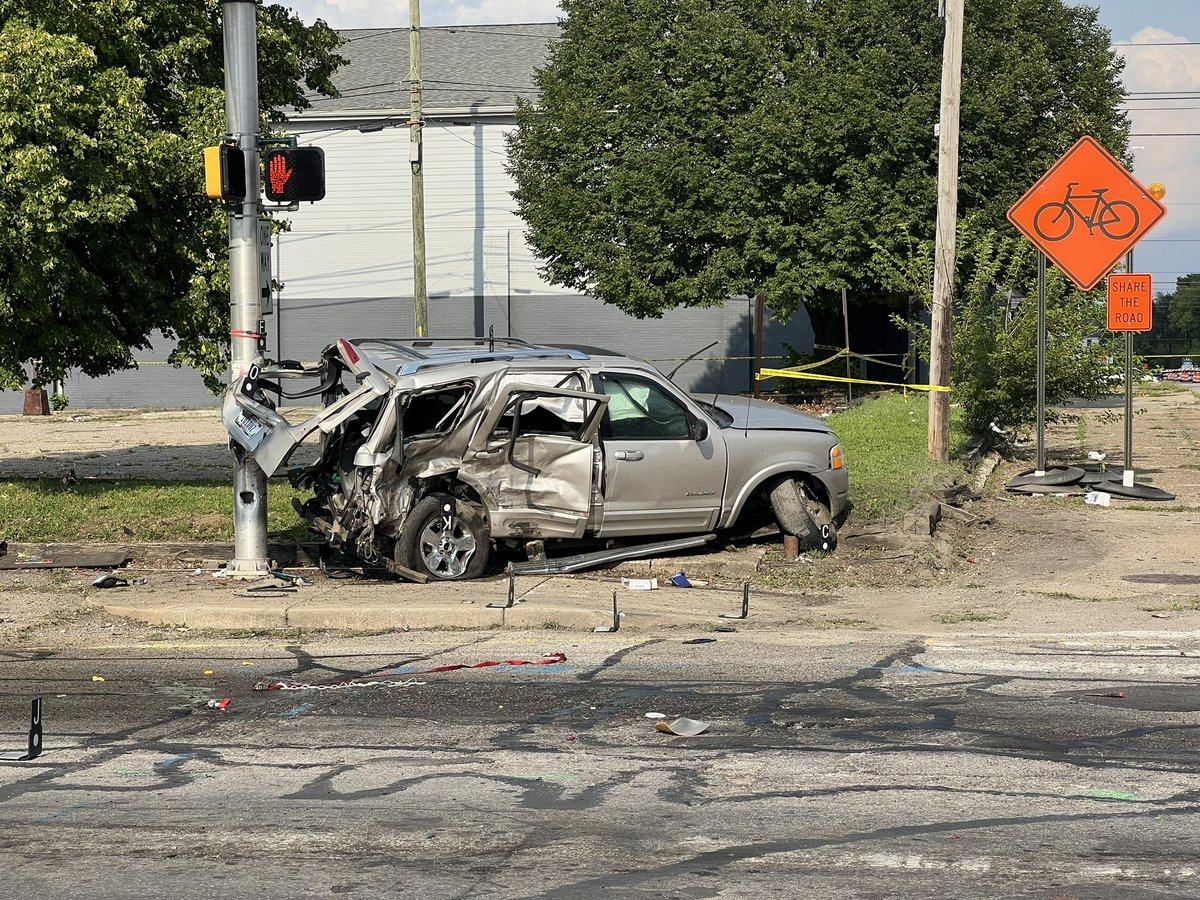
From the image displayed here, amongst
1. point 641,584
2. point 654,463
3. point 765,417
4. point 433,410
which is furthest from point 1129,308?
point 433,410

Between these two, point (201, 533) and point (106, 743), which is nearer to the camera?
point (106, 743)

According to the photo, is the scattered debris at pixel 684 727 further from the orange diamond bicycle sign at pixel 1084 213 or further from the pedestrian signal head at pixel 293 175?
the orange diamond bicycle sign at pixel 1084 213

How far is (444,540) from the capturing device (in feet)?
36.4

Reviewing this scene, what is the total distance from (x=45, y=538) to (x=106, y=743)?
7140 millimetres

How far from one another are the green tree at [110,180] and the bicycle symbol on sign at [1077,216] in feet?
30.1

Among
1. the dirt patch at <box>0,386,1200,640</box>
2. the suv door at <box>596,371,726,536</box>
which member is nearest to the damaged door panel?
the dirt patch at <box>0,386,1200,640</box>

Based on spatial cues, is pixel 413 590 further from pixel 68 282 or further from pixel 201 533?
pixel 68 282

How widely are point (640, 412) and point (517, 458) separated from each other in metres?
1.16

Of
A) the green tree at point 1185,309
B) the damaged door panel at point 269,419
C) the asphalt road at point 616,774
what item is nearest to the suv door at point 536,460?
the damaged door panel at point 269,419

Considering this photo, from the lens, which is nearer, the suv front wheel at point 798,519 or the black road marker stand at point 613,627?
the black road marker stand at point 613,627

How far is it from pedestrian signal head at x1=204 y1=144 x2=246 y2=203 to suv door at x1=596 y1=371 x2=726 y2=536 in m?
3.25

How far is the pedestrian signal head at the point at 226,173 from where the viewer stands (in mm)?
11062

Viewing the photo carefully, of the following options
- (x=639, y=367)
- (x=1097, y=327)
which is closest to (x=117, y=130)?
(x=639, y=367)

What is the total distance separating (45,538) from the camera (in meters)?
13.3
